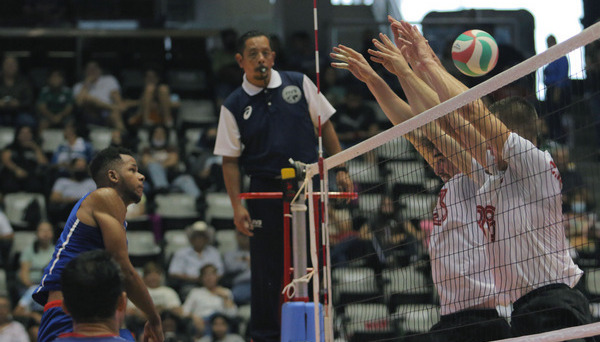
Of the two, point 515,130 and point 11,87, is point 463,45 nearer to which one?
point 515,130

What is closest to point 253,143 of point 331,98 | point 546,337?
point 546,337

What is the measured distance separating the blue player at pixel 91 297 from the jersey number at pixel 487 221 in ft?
6.70

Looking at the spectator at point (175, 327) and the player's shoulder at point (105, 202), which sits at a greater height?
the player's shoulder at point (105, 202)

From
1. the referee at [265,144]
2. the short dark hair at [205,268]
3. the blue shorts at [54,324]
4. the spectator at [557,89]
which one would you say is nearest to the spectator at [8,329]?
the short dark hair at [205,268]

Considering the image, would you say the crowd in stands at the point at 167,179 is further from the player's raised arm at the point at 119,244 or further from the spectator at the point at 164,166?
the player's raised arm at the point at 119,244

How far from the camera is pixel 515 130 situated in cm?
477

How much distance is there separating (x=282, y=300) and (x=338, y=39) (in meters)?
10.3

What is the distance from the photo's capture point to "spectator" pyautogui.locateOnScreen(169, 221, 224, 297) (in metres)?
11.9

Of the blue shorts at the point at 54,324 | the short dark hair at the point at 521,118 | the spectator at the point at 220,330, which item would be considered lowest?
the spectator at the point at 220,330

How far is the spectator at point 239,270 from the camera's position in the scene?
11.8 metres

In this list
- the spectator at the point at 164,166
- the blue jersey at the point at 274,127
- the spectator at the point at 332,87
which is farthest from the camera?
the spectator at the point at 332,87

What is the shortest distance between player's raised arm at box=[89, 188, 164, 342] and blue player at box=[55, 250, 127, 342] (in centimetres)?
115

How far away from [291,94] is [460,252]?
8.61 ft

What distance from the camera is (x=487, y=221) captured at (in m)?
4.84
